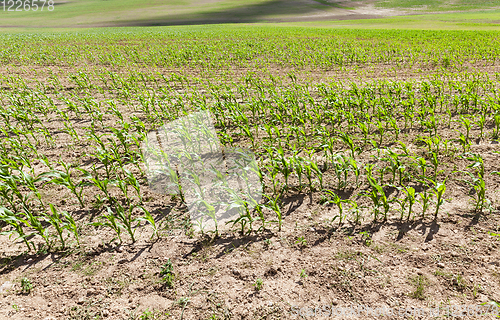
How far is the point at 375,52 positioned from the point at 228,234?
1795 centimetres

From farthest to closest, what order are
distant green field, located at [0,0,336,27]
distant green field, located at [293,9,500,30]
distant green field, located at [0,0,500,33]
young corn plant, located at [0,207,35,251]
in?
distant green field, located at [0,0,336,27]
distant green field, located at [0,0,500,33]
distant green field, located at [293,9,500,30]
young corn plant, located at [0,207,35,251]

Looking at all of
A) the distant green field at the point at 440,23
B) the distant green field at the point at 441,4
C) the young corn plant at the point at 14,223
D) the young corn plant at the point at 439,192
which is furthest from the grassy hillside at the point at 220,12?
the young corn plant at the point at 14,223

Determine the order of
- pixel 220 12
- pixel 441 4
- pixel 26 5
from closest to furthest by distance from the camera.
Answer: pixel 441 4
pixel 220 12
pixel 26 5

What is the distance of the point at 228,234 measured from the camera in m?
3.65

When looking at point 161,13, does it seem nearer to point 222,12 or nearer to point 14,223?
point 222,12

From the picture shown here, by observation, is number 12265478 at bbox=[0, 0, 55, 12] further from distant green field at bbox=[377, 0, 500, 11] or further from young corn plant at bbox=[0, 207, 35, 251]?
young corn plant at bbox=[0, 207, 35, 251]

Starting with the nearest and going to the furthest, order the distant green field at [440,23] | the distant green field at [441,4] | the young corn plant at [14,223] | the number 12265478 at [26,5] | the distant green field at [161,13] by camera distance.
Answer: the young corn plant at [14,223]
the distant green field at [440,23]
the distant green field at [161,13]
the distant green field at [441,4]
the number 12265478 at [26,5]

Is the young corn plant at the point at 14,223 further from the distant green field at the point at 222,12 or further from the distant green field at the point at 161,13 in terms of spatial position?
the distant green field at the point at 161,13

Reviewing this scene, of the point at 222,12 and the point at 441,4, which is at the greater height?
the point at 222,12

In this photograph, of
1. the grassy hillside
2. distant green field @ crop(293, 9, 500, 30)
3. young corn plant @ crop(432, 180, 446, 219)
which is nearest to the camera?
young corn plant @ crop(432, 180, 446, 219)

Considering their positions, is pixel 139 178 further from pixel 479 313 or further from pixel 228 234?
pixel 479 313

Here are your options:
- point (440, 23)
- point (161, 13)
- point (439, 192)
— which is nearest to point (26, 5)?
point (161, 13)

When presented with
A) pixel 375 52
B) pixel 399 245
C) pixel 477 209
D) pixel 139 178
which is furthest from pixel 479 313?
pixel 375 52

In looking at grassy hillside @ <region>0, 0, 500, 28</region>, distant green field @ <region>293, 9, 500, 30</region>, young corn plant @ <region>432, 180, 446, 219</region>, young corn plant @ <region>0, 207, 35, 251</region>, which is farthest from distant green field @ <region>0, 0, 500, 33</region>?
young corn plant @ <region>0, 207, 35, 251</region>
